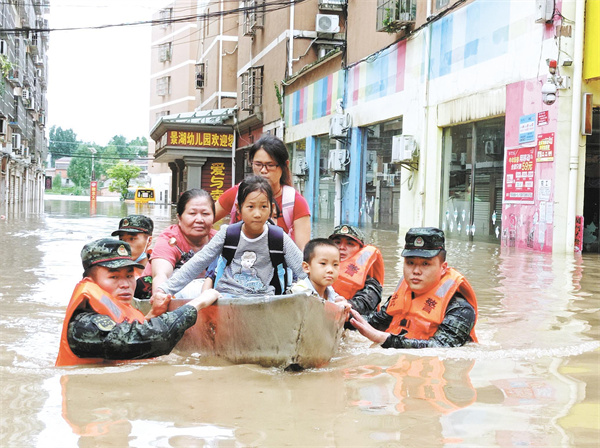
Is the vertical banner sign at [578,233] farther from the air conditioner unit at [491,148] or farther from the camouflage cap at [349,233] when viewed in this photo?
the camouflage cap at [349,233]

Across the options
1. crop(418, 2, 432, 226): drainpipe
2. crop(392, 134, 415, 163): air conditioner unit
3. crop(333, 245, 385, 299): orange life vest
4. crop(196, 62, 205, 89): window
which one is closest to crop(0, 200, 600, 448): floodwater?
crop(333, 245, 385, 299): orange life vest

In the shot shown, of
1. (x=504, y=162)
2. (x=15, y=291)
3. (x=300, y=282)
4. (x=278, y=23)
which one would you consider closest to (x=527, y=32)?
(x=504, y=162)

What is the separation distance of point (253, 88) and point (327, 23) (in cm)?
683

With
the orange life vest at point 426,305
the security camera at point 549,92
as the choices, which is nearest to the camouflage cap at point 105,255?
the orange life vest at point 426,305

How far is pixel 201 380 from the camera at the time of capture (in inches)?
167

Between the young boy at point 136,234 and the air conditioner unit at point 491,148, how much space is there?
10.4 metres

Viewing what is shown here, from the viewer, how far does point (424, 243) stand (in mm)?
4883

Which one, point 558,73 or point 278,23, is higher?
point 278,23

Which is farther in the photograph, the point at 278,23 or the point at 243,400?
the point at 278,23

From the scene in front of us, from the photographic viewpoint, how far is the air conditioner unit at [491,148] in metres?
15.8

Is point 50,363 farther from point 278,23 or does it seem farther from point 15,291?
point 278,23

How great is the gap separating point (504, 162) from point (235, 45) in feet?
106

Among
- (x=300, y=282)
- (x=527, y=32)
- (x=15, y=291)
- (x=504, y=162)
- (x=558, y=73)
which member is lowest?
(x=15, y=291)

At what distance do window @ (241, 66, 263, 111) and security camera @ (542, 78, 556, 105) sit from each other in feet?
71.1
